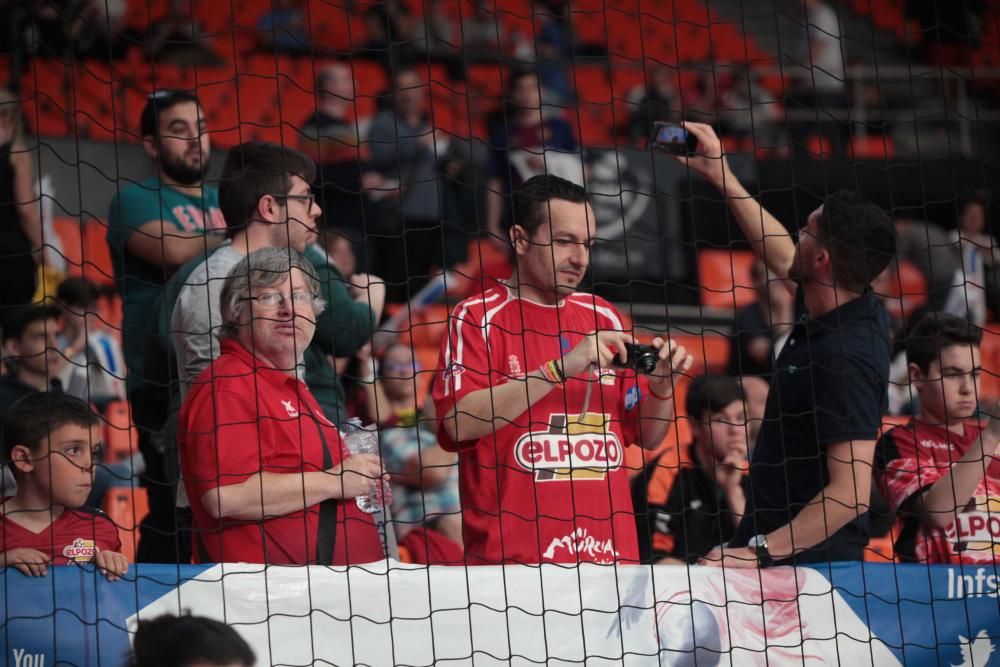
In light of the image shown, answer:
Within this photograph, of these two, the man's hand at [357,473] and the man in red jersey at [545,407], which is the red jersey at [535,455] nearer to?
the man in red jersey at [545,407]

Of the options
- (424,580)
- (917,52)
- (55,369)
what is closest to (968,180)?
(917,52)

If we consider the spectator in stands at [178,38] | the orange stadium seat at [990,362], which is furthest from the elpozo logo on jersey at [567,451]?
the spectator in stands at [178,38]

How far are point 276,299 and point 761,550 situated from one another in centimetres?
131

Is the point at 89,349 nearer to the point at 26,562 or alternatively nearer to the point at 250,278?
the point at 250,278

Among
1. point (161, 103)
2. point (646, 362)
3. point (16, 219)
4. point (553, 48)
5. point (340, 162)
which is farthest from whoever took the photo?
point (553, 48)

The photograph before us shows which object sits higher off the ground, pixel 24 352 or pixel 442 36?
pixel 442 36

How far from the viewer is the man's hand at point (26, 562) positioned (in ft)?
9.82

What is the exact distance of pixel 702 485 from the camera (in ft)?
14.6

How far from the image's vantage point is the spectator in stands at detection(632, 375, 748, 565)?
4.33 m

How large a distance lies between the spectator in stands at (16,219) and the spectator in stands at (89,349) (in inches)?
8.3

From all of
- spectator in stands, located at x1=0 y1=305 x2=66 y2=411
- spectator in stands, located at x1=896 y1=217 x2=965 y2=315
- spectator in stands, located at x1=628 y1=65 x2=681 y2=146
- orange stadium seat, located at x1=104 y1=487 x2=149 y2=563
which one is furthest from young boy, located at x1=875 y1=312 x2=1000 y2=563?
spectator in stands, located at x1=628 y1=65 x2=681 y2=146

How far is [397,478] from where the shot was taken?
530 cm

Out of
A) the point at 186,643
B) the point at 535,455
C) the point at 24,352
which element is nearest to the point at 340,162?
the point at 24,352

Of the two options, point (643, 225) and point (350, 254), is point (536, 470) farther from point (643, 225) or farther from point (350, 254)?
point (643, 225)
